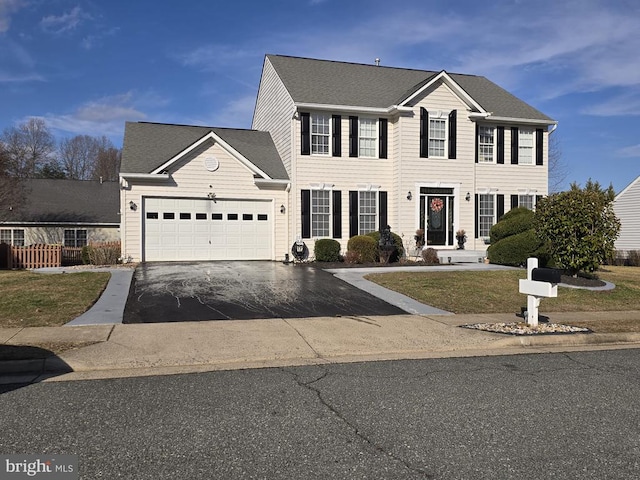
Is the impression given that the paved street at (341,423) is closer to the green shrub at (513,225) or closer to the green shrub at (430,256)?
the green shrub at (513,225)

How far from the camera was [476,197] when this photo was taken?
74.6 feet

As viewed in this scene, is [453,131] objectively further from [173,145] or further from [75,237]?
[75,237]

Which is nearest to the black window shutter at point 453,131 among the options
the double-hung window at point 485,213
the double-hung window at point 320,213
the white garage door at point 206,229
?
the double-hung window at point 485,213

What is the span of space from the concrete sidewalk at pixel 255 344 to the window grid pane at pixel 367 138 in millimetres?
13036

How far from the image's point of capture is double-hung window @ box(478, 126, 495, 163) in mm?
23094

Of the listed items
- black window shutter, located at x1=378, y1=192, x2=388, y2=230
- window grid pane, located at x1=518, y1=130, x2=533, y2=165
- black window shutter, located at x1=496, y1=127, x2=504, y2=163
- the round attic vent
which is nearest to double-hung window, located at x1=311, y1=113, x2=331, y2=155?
black window shutter, located at x1=378, y1=192, x2=388, y2=230

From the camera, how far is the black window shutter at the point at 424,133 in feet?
70.9

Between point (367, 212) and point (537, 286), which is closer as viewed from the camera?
point (537, 286)

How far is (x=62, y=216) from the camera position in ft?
98.1

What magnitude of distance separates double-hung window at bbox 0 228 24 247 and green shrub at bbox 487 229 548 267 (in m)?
25.6

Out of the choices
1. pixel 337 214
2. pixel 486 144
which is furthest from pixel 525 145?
pixel 337 214

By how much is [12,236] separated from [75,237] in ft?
10.7

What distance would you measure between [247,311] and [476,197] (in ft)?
49.8

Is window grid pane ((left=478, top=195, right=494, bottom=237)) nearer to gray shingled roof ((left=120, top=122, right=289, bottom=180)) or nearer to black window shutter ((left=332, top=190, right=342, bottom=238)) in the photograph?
black window shutter ((left=332, top=190, right=342, bottom=238))
